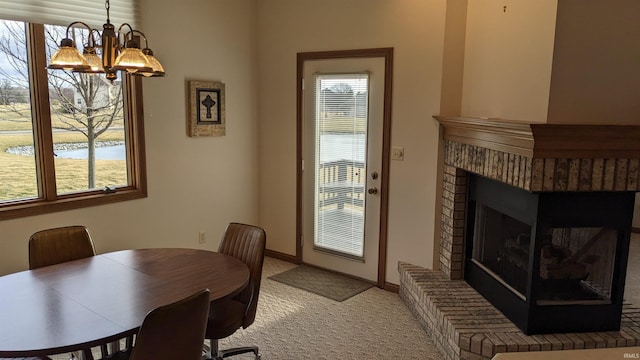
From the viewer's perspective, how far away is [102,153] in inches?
145

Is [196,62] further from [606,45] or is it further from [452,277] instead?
[606,45]

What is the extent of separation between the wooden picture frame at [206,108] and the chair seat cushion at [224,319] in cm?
197

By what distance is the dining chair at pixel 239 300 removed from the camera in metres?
2.55

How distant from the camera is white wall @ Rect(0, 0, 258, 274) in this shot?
3719mm

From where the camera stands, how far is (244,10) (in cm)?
456

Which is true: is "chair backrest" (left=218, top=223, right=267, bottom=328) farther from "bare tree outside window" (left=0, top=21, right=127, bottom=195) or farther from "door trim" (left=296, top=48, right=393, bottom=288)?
"door trim" (left=296, top=48, right=393, bottom=288)

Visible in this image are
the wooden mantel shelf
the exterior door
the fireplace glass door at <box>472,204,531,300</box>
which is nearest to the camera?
the wooden mantel shelf

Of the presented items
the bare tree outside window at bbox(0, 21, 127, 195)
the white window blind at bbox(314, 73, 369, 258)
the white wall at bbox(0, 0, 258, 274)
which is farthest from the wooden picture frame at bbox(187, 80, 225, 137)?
the white window blind at bbox(314, 73, 369, 258)

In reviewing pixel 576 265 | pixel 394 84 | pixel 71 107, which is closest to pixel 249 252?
pixel 71 107

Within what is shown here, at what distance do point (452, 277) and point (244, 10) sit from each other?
3.12 meters

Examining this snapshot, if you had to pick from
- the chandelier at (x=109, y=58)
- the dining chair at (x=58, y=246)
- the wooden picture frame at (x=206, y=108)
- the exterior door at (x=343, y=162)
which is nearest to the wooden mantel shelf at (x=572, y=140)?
the exterior door at (x=343, y=162)

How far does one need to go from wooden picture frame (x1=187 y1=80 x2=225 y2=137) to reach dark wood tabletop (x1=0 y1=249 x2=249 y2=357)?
1.60 meters

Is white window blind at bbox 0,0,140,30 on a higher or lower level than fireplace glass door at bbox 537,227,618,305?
higher

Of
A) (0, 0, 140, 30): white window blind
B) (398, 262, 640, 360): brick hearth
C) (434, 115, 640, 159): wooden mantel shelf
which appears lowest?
(398, 262, 640, 360): brick hearth
